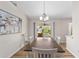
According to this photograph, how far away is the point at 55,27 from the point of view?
11531 mm

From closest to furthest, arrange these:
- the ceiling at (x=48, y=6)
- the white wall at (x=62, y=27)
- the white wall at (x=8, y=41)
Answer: the white wall at (x=8, y=41)
the ceiling at (x=48, y=6)
the white wall at (x=62, y=27)

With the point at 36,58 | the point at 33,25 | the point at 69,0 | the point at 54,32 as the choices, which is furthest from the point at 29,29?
the point at 36,58

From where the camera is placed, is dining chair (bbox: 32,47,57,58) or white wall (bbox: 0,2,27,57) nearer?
dining chair (bbox: 32,47,57,58)

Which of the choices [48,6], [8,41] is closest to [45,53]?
[8,41]

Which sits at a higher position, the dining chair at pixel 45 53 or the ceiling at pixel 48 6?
the ceiling at pixel 48 6

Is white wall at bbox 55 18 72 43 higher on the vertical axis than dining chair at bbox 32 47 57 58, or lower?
higher

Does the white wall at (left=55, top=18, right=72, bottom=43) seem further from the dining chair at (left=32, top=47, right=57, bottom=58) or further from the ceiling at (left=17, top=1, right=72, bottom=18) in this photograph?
the dining chair at (left=32, top=47, right=57, bottom=58)

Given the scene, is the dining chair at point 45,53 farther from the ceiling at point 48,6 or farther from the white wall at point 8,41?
the ceiling at point 48,6

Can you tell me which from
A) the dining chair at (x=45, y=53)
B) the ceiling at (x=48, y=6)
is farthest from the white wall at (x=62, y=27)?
the dining chair at (x=45, y=53)

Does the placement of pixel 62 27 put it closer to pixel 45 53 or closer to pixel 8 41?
pixel 8 41

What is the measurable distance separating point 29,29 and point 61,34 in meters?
2.86

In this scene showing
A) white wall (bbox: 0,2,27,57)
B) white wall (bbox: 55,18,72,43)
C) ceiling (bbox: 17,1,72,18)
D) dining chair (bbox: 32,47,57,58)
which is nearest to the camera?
dining chair (bbox: 32,47,57,58)

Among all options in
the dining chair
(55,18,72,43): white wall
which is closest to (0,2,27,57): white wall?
the dining chair

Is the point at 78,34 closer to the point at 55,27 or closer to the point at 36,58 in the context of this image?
the point at 36,58
